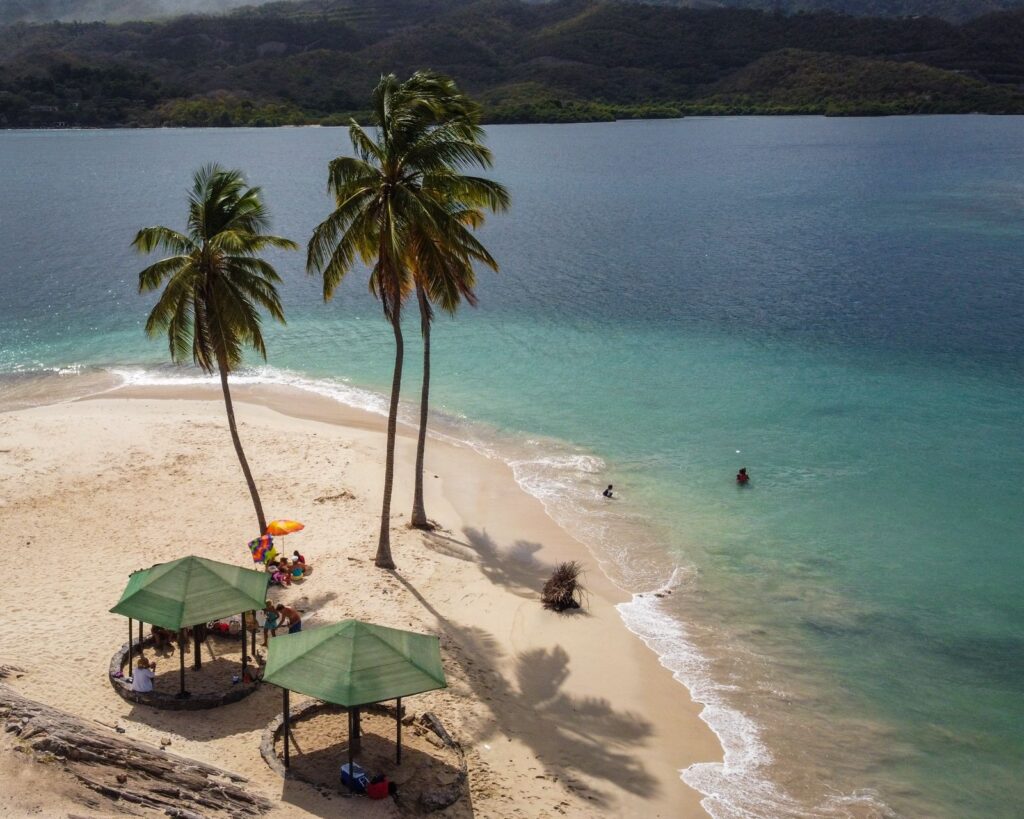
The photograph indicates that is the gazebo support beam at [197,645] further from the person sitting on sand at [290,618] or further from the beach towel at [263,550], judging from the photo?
the beach towel at [263,550]

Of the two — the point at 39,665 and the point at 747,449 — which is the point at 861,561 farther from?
the point at 39,665

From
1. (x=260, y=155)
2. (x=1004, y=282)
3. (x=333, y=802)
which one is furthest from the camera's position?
(x=260, y=155)

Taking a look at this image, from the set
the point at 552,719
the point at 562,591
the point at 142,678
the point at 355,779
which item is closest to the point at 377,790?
the point at 355,779

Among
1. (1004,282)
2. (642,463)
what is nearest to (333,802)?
(642,463)

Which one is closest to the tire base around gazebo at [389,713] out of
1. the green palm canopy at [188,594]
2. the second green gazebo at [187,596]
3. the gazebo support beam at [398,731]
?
the gazebo support beam at [398,731]

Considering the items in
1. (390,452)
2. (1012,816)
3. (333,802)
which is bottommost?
(1012,816)

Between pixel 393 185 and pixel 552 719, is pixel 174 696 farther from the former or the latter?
pixel 393 185
